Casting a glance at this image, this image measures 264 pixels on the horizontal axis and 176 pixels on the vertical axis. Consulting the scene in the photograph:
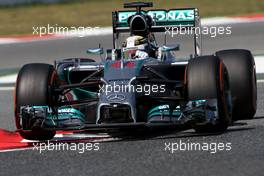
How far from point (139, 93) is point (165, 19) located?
2057 millimetres

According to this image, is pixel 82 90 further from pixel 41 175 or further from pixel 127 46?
pixel 41 175

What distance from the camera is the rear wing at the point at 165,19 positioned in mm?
10430

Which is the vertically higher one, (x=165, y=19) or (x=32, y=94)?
(x=165, y=19)

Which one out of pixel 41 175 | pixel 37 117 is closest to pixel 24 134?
pixel 37 117

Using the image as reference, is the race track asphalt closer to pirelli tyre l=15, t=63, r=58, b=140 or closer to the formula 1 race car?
the formula 1 race car

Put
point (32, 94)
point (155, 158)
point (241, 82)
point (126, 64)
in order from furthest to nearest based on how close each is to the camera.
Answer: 1. point (241, 82)
2. point (126, 64)
3. point (32, 94)
4. point (155, 158)

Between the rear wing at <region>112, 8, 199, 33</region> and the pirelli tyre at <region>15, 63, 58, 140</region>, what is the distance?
199 centimetres

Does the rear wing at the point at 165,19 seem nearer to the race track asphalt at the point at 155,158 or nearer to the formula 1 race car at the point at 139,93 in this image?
the formula 1 race car at the point at 139,93

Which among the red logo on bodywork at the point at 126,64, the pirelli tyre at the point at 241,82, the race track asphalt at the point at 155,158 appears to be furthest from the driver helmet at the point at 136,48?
the race track asphalt at the point at 155,158

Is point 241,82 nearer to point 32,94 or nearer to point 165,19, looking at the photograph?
point 165,19

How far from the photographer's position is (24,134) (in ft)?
28.7

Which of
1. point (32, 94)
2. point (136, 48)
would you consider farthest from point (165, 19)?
point (32, 94)

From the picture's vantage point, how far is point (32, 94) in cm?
866

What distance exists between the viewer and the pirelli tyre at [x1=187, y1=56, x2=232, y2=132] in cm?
838
